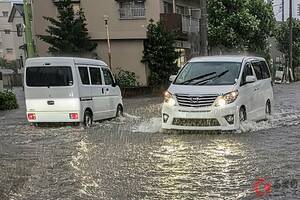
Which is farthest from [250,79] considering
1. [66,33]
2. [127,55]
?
[127,55]

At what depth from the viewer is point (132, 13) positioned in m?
31.1

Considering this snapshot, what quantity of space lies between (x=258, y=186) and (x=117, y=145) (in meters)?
4.20

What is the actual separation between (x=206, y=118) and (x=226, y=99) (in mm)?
634

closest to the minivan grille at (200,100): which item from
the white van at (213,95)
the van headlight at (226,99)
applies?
the white van at (213,95)

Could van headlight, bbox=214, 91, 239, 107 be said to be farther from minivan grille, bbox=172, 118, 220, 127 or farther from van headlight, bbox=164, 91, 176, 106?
van headlight, bbox=164, 91, 176, 106

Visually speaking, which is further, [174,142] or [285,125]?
[285,125]

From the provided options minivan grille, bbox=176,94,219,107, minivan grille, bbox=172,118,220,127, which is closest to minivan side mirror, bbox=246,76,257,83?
minivan grille, bbox=176,94,219,107

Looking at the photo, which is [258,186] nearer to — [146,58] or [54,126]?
[54,126]

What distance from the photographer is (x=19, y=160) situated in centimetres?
899

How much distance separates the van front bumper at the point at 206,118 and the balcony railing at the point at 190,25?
77.7 ft

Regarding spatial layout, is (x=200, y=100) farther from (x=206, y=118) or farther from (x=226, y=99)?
(x=226, y=99)

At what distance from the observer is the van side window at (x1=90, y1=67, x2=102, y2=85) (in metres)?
14.4

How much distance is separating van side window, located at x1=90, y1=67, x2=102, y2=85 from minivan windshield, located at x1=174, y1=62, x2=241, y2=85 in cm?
347

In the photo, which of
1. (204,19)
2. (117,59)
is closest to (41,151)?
(204,19)
